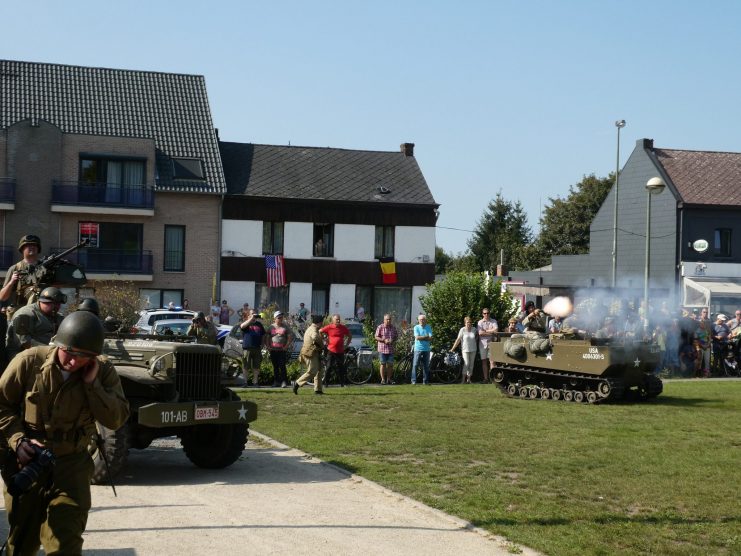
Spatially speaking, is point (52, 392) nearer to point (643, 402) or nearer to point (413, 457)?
point (413, 457)

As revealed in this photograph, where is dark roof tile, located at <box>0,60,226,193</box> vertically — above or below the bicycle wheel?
above

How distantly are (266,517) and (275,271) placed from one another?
113 feet

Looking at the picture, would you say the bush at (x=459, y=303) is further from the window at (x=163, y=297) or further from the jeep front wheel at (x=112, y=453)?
the jeep front wheel at (x=112, y=453)

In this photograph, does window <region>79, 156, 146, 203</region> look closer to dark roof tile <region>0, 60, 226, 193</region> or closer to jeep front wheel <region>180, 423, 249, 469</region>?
dark roof tile <region>0, 60, 226, 193</region>

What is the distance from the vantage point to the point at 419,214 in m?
46.2

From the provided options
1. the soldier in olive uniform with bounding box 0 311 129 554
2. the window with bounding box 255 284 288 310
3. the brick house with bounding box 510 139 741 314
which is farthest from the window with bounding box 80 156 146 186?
the soldier in olive uniform with bounding box 0 311 129 554

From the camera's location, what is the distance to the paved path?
831cm

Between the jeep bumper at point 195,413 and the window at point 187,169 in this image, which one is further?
the window at point 187,169

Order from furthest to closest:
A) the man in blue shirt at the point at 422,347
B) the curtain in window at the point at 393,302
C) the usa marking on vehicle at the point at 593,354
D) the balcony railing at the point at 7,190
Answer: the curtain in window at the point at 393,302, the balcony railing at the point at 7,190, the man in blue shirt at the point at 422,347, the usa marking on vehicle at the point at 593,354

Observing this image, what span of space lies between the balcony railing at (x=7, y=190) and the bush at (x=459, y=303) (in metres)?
19.8

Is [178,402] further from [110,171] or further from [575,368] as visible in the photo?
[110,171]

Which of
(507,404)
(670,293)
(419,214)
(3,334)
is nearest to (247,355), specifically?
(507,404)

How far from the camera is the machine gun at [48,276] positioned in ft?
38.2

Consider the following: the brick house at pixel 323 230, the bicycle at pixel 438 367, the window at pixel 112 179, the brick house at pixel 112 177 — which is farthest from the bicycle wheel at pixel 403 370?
the window at pixel 112 179
